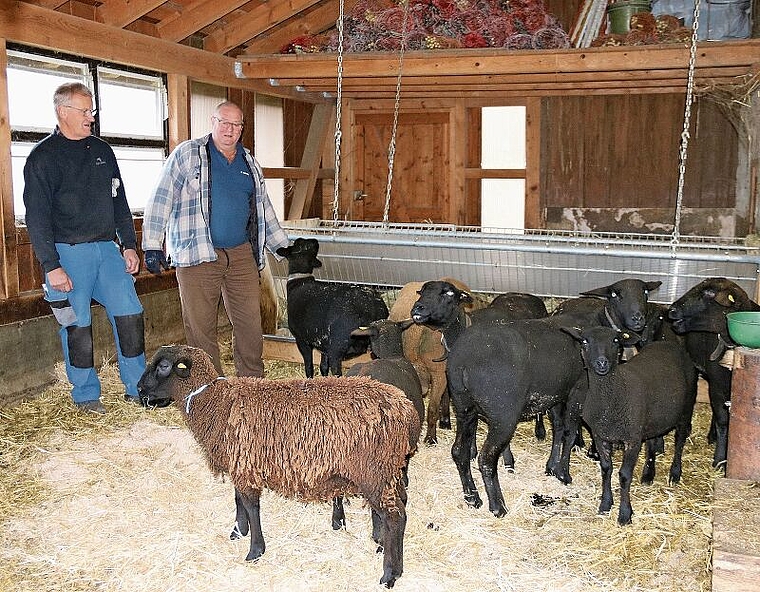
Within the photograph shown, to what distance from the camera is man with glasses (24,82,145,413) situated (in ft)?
18.3

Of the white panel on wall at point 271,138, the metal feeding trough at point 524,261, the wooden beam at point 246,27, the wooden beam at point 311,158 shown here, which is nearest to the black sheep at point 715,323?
the metal feeding trough at point 524,261

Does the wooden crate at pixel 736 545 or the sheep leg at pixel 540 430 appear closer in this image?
the wooden crate at pixel 736 545

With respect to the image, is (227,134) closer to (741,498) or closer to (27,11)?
(27,11)

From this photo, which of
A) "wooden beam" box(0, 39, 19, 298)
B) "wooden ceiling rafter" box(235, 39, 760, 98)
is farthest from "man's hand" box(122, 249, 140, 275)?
"wooden ceiling rafter" box(235, 39, 760, 98)

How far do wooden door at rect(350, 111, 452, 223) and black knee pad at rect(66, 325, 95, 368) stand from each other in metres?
6.97

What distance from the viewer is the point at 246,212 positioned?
19.7 feet

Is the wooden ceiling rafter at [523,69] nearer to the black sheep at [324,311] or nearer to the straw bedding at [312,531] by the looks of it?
the black sheep at [324,311]

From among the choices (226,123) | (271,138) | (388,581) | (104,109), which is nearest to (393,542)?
(388,581)

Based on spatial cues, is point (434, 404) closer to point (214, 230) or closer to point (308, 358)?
point (308, 358)

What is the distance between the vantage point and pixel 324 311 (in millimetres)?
6352

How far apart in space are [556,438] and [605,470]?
0.72 metres

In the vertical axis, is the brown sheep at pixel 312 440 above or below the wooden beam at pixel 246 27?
below

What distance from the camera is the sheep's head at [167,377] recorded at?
392 cm

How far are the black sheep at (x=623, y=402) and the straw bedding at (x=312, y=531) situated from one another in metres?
0.33
